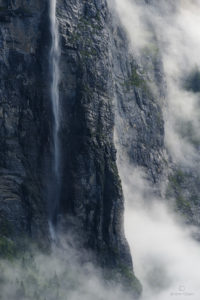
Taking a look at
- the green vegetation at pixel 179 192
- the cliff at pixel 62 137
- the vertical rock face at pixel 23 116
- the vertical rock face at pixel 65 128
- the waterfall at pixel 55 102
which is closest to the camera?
the vertical rock face at pixel 23 116

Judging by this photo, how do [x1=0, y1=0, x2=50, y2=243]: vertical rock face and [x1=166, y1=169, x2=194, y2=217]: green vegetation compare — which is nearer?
[x1=0, y1=0, x2=50, y2=243]: vertical rock face

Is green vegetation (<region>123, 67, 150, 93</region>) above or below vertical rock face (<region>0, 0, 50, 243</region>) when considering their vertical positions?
above

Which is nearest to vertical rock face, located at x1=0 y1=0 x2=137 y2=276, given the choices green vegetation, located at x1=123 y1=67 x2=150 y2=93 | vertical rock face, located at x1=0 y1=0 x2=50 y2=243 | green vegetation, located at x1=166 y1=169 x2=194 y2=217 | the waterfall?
vertical rock face, located at x1=0 y1=0 x2=50 y2=243

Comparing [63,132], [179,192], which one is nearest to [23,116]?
[63,132]

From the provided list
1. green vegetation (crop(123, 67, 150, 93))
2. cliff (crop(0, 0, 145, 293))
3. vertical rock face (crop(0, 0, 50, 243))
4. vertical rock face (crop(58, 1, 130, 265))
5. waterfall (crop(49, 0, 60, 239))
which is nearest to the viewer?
vertical rock face (crop(0, 0, 50, 243))

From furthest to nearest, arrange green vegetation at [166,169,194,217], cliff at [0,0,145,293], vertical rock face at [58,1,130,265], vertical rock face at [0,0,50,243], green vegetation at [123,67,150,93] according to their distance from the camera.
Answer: green vegetation at [166,169,194,217], green vegetation at [123,67,150,93], vertical rock face at [58,1,130,265], cliff at [0,0,145,293], vertical rock face at [0,0,50,243]

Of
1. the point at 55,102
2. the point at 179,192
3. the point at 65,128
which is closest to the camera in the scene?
the point at 55,102

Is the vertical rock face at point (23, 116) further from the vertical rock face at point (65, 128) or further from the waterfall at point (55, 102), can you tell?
the waterfall at point (55, 102)

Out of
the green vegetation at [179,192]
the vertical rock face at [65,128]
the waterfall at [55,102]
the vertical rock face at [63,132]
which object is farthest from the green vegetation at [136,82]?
the waterfall at [55,102]

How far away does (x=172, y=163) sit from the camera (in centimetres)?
13912

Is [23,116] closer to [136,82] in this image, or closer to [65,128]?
[65,128]

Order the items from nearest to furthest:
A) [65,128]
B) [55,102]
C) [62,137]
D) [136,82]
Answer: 1. [55,102]
2. [62,137]
3. [65,128]
4. [136,82]

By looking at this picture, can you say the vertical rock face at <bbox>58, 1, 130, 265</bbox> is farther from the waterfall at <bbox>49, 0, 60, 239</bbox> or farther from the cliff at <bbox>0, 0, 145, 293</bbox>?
the waterfall at <bbox>49, 0, 60, 239</bbox>

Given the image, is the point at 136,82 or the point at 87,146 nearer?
the point at 87,146
